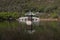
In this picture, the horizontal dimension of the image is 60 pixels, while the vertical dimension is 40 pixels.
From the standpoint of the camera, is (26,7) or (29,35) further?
(26,7)

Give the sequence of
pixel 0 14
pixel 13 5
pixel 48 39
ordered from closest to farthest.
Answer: pixel 48 39, pixel 0 14, pixel 13 5

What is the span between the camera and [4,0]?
113 feet

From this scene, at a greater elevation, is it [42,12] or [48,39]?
[48,39]

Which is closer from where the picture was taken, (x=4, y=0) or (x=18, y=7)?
(x=18, y=7)

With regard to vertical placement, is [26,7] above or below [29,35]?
below

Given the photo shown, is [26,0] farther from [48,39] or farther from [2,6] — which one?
[48,39]

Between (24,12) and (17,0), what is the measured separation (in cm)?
375

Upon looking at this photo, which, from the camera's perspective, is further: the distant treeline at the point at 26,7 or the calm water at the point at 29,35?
the distant treeline at the point at 26,7

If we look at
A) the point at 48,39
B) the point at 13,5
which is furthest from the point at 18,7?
the point at 48,39

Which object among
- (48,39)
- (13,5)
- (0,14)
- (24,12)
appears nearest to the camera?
(48,39)

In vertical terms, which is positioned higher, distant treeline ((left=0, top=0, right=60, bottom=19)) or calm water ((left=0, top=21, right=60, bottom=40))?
calm water ((left=0, top=21, right=60, bottom=40))

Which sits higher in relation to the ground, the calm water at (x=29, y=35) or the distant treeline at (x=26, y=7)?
the calm water at (x=29, y=35)

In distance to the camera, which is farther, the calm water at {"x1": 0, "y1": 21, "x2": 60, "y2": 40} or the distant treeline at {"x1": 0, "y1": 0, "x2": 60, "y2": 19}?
the distant treeline at {"x1": 0, "y1": 0, "x2": 60, "y2": 19}

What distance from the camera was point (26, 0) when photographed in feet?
112
